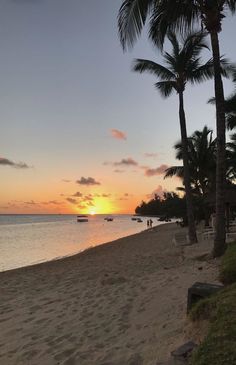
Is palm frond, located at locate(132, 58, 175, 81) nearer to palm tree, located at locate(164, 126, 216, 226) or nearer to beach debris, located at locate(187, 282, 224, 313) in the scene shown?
beach debris, located at locate(187, 282, 224, 313)

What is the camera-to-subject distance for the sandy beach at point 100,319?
546cm

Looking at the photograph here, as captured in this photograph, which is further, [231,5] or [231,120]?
[231,120]

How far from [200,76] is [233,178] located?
32.5 meters

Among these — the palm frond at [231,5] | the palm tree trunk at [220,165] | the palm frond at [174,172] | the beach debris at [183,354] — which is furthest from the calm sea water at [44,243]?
the beach debris at [183,354]

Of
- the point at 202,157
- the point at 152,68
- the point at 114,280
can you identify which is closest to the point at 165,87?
the point at 152,68

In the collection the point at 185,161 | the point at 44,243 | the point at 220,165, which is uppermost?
the point at 185,161

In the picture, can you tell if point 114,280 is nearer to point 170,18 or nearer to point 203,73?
point 170,18

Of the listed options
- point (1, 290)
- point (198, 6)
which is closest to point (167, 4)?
point (198, 6)

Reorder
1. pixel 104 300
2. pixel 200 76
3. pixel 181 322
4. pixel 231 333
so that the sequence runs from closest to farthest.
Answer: pixel 231 333 → pixel 181 322 → pixel 104 300 → pixel 200 76

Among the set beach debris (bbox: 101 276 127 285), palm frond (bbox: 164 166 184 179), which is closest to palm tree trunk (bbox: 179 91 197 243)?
beach debris (bbox: 101 276 127 285)

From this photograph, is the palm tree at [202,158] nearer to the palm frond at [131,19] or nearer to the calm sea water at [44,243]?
the calm sea water at [44,243]

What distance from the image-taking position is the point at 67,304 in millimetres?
8805

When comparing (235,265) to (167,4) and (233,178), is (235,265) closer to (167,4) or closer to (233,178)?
(167,4)

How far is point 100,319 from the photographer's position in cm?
721
